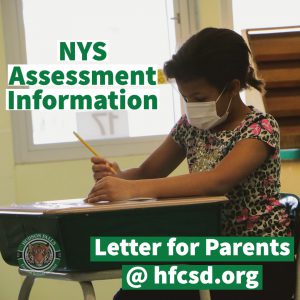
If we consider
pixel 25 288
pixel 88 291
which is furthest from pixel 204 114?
pixel 25 288

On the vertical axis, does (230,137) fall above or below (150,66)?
below

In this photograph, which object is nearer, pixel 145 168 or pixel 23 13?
pixel 145 168

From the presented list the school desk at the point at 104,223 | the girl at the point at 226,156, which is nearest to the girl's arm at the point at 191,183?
the girl at the point at 226,156

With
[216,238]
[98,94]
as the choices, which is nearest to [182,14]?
[98,94]

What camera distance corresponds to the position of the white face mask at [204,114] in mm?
1723

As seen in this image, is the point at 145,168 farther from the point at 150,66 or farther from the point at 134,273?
the point at 150,66

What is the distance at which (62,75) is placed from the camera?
10.7 feet

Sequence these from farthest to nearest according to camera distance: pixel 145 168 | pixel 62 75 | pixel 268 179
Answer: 1. pixel 62 75
2. pixel 145 168
3. pixel 268 179

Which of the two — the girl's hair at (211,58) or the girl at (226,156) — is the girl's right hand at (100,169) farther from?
the girl's hair at (211,58)

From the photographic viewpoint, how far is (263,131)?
164 centimetres

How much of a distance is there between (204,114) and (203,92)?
0.06 meters

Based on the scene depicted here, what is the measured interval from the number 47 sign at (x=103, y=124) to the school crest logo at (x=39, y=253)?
1816 mm

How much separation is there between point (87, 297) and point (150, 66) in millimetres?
2093

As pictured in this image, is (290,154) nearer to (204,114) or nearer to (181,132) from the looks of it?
(181,132)
